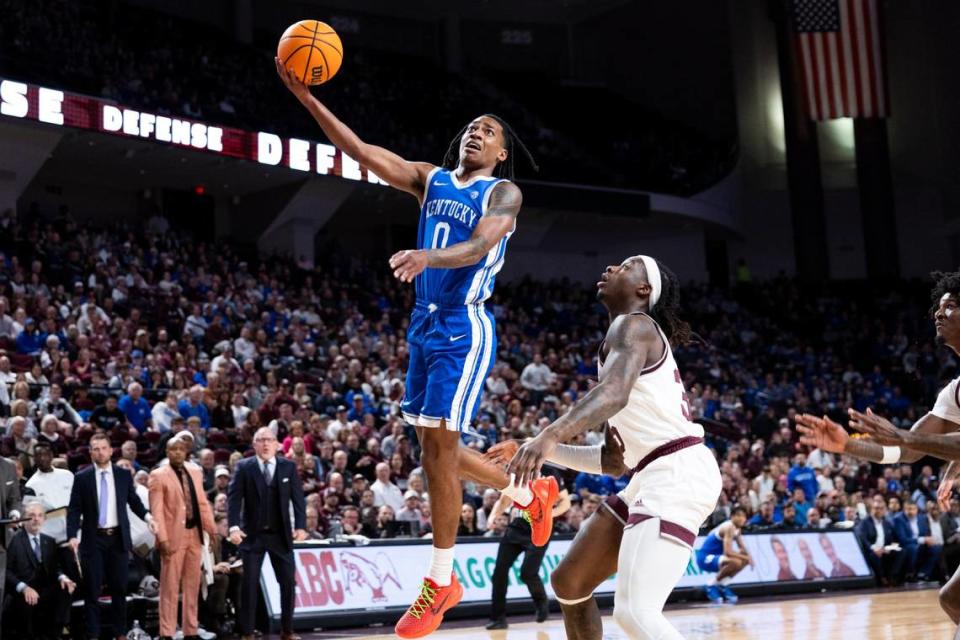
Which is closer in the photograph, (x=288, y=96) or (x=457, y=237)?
(x=457, y=237)

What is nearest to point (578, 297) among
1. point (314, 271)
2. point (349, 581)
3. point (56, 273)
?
point (314, 271)

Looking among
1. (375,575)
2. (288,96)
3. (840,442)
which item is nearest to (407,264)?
(840,442)

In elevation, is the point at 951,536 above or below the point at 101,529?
below

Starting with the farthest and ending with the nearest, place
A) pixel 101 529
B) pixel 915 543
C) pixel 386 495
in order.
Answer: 1. pixel 915 543
2. pixel 386 495
3. pixel 101 529

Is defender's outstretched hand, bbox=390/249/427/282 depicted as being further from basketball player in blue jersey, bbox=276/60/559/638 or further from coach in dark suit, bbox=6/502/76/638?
coach in dark suit, bbox=6/502/76/638

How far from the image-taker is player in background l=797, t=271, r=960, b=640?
185 inches

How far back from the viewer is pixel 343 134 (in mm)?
5434

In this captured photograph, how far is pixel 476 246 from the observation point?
5055mm

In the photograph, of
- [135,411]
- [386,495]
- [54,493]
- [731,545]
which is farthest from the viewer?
[731,545]

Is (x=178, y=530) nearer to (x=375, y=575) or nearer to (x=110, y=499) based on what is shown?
(x=110, y=499)

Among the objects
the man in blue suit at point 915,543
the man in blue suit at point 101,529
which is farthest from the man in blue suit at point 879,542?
the man in blue suit at point 101,529

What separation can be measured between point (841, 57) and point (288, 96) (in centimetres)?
1423

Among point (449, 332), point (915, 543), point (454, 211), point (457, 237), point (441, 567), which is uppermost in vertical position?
point (454, 211)

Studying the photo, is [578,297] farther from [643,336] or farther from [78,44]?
[643,336]
